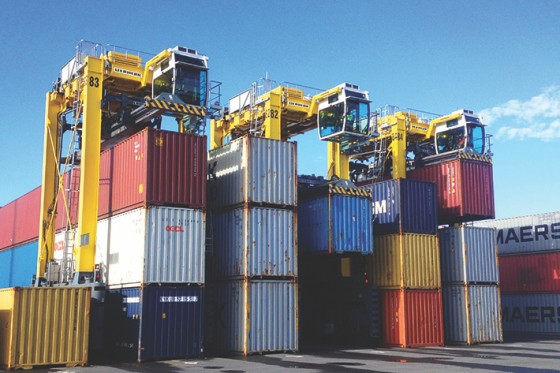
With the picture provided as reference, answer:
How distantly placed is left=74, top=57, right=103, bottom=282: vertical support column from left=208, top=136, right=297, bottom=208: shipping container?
553cm

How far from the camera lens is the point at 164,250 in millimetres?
24750

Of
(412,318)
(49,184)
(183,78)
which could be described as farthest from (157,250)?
(412,318)

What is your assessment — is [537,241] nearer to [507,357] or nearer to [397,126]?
[397,126]

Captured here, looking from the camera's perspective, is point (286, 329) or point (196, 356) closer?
point (196, 356)

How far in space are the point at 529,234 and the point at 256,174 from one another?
2716cm

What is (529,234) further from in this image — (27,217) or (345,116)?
(27,217)

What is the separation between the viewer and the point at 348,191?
3056cm

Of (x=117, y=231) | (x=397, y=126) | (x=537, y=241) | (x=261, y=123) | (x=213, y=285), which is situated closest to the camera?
(x=117, y=231)

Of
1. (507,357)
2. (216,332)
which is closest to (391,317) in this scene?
(507,357)

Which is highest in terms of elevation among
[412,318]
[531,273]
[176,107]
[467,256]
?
[176,107]

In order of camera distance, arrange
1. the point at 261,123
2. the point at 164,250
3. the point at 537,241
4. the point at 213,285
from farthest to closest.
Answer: the point at 537,241, the point at 261,123, the point at 213,285, the point at 164,250

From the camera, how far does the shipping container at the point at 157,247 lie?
24359 mm

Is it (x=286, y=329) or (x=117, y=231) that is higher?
(x=117, y=231)

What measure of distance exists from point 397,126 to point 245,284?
54.6ft
